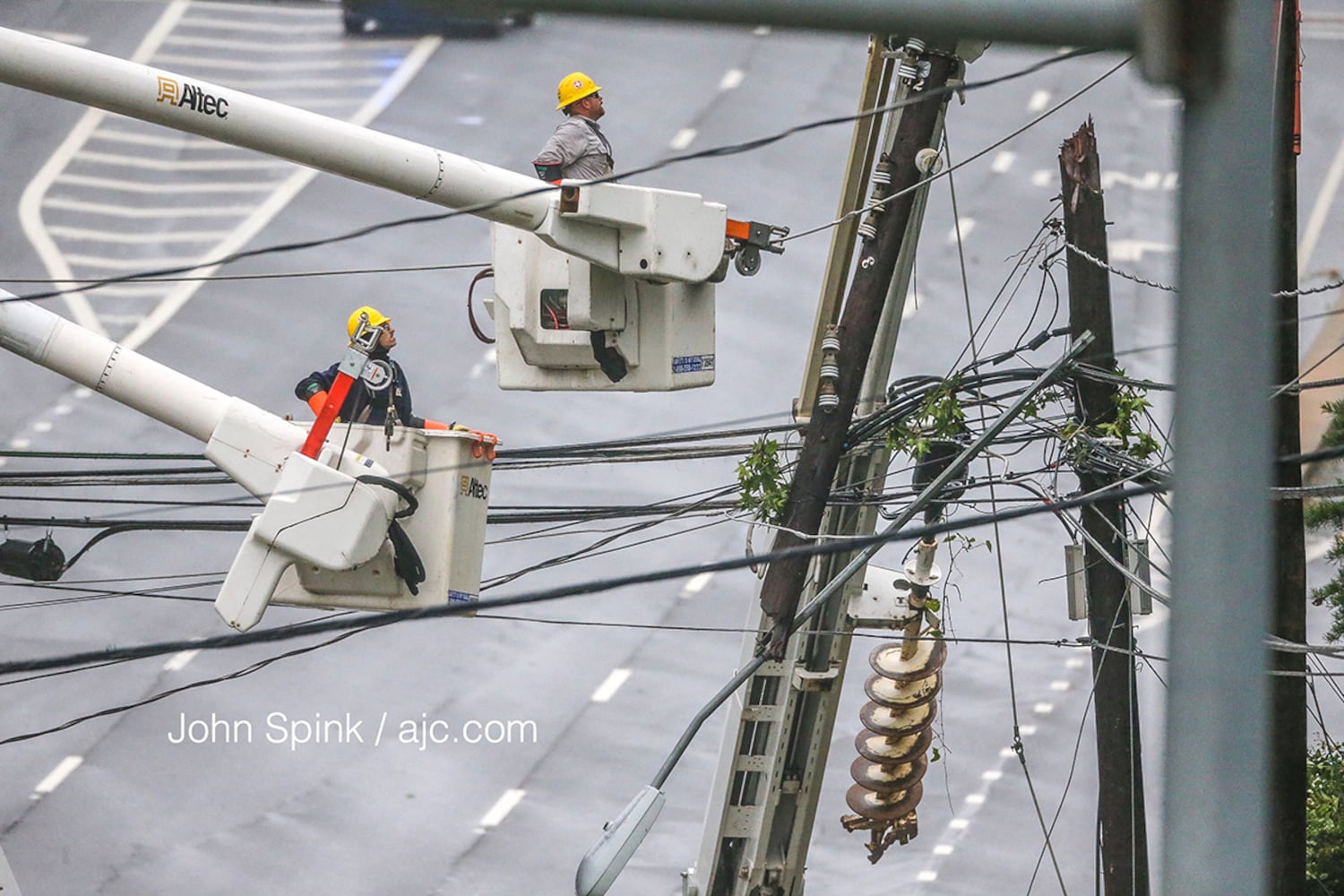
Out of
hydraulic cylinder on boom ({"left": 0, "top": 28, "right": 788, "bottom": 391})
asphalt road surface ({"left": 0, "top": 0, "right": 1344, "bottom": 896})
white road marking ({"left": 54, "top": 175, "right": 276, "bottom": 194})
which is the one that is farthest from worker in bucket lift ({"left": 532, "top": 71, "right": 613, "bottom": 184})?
white road marking ({"left": 54, "top": 175, "right": 276, "bottom": 194})

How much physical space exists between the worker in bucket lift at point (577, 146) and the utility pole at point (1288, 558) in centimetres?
371

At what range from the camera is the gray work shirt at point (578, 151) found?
11.0m

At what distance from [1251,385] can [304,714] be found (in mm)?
20645

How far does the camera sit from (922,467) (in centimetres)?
1165

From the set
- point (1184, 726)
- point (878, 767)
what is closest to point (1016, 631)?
point (878, 767)

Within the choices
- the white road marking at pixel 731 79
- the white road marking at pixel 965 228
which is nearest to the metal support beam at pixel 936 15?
the white road marking at pixel 965 228

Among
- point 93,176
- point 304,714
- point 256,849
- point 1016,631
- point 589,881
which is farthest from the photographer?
point 93,176

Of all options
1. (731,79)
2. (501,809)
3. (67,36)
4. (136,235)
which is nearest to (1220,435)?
(501,809)

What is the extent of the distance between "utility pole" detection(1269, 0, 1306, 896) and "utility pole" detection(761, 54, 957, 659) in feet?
6.31

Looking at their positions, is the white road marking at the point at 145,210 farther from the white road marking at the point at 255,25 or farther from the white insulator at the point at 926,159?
the white insulator at the point at 926,159

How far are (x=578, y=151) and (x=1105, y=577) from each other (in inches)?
151

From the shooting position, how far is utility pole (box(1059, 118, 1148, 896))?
1091 centimetres

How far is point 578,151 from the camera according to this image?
36.2 feet

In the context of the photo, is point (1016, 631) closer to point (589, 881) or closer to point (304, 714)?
point (304, 714)
